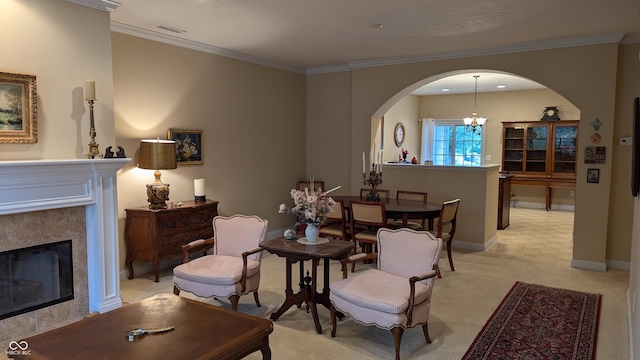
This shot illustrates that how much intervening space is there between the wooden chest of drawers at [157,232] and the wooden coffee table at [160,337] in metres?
1.82

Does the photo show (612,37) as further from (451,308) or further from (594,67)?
(451,308)

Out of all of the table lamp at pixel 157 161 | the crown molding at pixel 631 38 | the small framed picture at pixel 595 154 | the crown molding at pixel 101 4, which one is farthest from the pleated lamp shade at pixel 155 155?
the crown molding at pixel 631 38

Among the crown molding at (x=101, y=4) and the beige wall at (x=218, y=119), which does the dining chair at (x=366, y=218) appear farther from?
the crown molding at (x=101, y=4)

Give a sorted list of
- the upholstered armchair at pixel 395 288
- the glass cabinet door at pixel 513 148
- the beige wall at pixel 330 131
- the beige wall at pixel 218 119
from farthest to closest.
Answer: the glass cabinet door at pixel 513 148 → the beige wall at pixel 330 131 → the beige wall at pixel 218 119 → the upholstered armchair at pixel 395 288

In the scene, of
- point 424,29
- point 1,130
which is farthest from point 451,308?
point 1,130

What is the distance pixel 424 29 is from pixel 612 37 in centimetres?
219

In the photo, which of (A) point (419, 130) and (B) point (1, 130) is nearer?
(B) point (1, 130)

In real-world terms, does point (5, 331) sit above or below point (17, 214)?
below

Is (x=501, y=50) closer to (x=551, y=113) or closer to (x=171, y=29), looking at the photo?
(x=171, y=29)

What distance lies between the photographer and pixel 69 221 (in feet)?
11.6

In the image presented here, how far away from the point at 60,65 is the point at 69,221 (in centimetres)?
126

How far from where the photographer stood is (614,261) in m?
5.23

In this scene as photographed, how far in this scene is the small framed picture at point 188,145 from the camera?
5156 mm

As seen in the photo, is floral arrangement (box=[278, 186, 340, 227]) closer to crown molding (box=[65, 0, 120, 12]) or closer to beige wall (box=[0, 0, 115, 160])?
beige wall (box=[0, 0, 115, 160])
